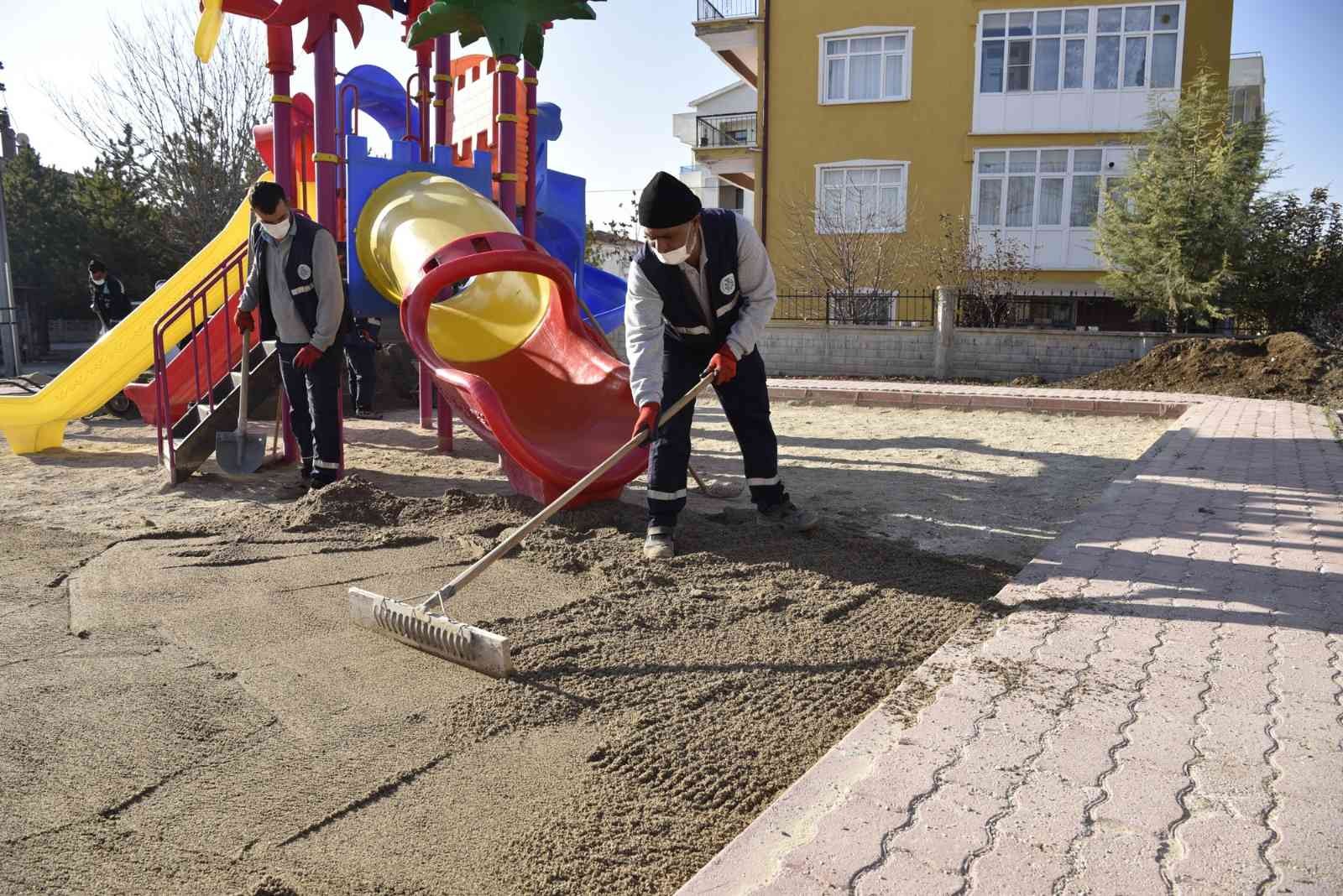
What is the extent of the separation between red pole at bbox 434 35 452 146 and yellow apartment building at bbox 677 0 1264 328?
38.8 ft

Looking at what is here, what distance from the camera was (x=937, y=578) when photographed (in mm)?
4043

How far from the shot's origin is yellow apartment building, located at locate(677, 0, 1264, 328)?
1883cm

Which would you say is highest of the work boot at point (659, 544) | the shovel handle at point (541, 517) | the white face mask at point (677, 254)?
the white face mask at point (677, 254)

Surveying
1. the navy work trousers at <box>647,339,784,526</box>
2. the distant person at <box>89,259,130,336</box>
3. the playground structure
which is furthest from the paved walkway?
the distant person at <box>89,259,130,336</box>

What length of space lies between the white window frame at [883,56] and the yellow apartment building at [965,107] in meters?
0.03

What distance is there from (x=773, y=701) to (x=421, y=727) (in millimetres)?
1012

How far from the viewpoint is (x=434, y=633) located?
3.17m

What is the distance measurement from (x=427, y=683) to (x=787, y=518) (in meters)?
2.27

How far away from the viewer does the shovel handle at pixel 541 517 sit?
335cm

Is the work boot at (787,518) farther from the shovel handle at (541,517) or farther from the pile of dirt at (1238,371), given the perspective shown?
the pile of dirt at (1238,371)

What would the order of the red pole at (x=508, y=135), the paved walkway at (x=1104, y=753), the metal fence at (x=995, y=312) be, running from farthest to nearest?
the metal fence at (x=995, y=312), the red pole at (x=508, y=135), the paved walkway at (x=1104, y=753)

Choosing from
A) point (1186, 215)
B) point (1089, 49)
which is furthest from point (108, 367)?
point (1089, 49)

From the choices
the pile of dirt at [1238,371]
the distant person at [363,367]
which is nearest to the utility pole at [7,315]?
the distant person at [363,367]

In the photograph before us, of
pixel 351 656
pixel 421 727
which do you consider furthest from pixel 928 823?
pixel 351 656
